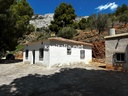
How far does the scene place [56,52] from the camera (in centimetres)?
1820

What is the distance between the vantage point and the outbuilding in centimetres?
1611

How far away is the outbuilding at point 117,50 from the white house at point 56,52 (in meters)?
4.78

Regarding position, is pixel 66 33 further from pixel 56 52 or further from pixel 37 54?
pixel 56 52

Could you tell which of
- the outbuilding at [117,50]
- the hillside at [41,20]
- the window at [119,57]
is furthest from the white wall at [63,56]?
the hillside at [41,20]

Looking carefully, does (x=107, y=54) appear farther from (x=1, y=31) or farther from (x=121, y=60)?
(x=1, y=31)

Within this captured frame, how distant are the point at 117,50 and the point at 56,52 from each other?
22.9 ft

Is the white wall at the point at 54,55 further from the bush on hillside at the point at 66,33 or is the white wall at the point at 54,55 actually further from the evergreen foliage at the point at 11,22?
the bush on hillside at the point at 66,33

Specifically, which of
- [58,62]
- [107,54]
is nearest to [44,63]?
[58,62]

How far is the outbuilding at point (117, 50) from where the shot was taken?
1611 centimetres

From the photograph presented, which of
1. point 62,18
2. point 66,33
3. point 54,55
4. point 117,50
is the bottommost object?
point 54,55

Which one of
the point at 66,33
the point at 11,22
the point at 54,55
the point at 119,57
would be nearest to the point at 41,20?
the point at 66,33

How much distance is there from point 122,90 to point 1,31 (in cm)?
1982

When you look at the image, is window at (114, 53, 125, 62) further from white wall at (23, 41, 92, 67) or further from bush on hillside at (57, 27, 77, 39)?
bush on hillside at (57, 27, 77, 39)

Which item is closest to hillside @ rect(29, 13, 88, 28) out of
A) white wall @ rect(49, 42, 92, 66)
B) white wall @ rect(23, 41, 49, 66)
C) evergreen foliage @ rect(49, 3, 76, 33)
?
evergreen foliage @ rect(49, 3, 76, 33)
